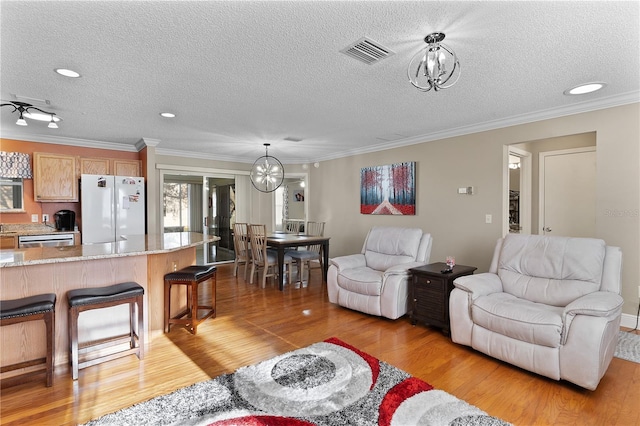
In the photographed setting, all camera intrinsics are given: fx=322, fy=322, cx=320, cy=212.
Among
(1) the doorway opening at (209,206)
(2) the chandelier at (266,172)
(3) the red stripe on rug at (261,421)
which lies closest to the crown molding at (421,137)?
(1) the doorway opening at (209,206)

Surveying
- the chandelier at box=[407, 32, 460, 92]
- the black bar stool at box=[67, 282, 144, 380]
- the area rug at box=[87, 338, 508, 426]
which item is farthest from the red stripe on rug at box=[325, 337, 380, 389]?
the chandelier at box=[407, 32, 460, 92]

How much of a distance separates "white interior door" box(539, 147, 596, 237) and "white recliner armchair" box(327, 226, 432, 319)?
7.19ft

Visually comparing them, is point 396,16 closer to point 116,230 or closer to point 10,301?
point 10,301

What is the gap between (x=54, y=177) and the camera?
16.2 feet

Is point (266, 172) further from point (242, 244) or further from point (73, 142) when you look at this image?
point (73, 142)

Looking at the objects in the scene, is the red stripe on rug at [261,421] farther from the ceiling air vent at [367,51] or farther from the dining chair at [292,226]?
the dining chair at [292,226]

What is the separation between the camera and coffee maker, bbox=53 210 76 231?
4.93 metres

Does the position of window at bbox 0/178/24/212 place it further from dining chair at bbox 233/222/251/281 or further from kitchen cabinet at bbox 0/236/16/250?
dining chair at bbox 233/222/251/281

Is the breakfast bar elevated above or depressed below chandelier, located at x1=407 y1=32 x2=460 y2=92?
below

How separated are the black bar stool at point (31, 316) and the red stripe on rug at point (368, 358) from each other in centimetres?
212

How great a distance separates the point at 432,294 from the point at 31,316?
3.34 meters

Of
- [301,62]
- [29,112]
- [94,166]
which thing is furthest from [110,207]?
[301,62]

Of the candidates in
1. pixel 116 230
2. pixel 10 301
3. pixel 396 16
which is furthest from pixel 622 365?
pixel 116 230

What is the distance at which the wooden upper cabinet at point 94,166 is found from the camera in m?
5.24
